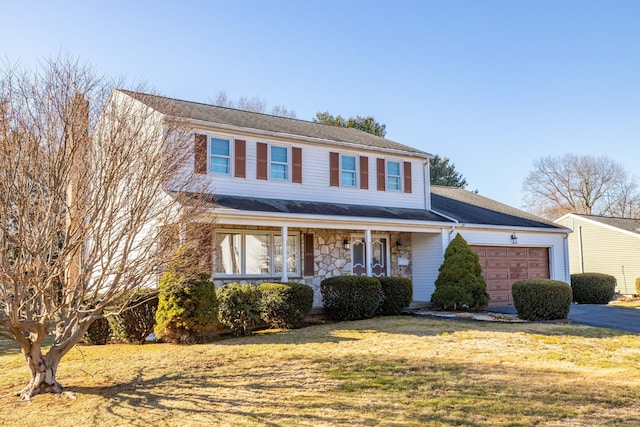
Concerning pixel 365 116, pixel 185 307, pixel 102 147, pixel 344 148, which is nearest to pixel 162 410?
pixel 102 147

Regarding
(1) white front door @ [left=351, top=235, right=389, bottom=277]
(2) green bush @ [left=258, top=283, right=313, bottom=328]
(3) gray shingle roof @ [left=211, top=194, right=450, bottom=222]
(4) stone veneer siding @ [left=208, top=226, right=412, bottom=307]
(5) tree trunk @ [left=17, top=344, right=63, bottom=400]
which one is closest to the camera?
(5) tree trunk @ [left=17, top=344, right=63, bottom=400]

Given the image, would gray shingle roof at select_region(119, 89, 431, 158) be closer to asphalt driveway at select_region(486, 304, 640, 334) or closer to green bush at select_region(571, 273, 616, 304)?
asphalt driveway at select_region(486, 304, 640, 334)

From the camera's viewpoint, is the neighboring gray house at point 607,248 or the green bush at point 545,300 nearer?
the green bush at point 545,300

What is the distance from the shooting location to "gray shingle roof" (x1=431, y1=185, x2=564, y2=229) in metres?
18.4

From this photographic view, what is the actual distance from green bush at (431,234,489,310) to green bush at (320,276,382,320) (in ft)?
8.36

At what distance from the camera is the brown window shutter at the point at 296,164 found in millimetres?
→ 15727

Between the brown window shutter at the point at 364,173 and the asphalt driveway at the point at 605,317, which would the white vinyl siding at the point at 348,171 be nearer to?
the brown window shutter at the point at 364,173

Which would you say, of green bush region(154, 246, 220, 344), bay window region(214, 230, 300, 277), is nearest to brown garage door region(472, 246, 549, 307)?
bay window region(214, 230, 300, 277)

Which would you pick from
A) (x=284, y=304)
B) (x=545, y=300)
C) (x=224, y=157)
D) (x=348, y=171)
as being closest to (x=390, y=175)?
(x=348, y=171)

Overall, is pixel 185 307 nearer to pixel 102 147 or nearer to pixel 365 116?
pixel 102 147

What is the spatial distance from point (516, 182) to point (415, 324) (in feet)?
135

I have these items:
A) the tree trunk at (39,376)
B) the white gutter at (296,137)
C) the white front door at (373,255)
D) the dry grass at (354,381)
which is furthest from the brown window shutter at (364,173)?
the tree trunk at (39,376)

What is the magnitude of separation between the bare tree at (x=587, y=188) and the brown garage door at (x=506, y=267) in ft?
91.4

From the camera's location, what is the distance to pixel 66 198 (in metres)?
6.92
